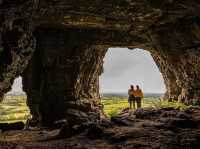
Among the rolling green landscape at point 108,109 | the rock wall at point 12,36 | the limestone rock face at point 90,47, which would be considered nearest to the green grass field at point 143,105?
the rolling green landscape at point 108,109

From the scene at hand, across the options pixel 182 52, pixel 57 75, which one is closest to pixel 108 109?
pixel 57 75

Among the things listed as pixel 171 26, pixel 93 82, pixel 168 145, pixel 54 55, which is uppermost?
pixel 171 26

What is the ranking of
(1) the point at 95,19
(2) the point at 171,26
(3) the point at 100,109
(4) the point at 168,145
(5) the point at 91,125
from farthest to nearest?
(3) the point at 100,109 → (2) the point at 171,26 → (1) the point at 95,19 → (5) the point at 91,125 → (4) the point at 168,145

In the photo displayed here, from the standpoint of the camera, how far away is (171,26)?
1233 inches

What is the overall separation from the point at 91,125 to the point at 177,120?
21.1ft

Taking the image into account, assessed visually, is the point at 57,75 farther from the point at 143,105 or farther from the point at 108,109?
the point at 143,105

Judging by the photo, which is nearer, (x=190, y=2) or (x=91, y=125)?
(x=190, y=2)

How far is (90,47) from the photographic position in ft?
117

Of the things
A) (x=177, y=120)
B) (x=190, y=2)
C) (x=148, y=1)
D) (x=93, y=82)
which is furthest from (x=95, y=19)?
(x=93, y=82)

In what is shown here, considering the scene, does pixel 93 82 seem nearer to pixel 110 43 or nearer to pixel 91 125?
pixel 110 43

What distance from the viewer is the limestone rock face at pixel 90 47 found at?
2694cm

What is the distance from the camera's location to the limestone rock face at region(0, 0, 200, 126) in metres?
26.9

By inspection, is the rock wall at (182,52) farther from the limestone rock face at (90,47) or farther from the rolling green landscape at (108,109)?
the rolling green landscape at (108,109)

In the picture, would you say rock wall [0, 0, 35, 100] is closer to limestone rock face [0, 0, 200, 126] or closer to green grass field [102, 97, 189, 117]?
limestone rock face [0, 0, 200, 126]
